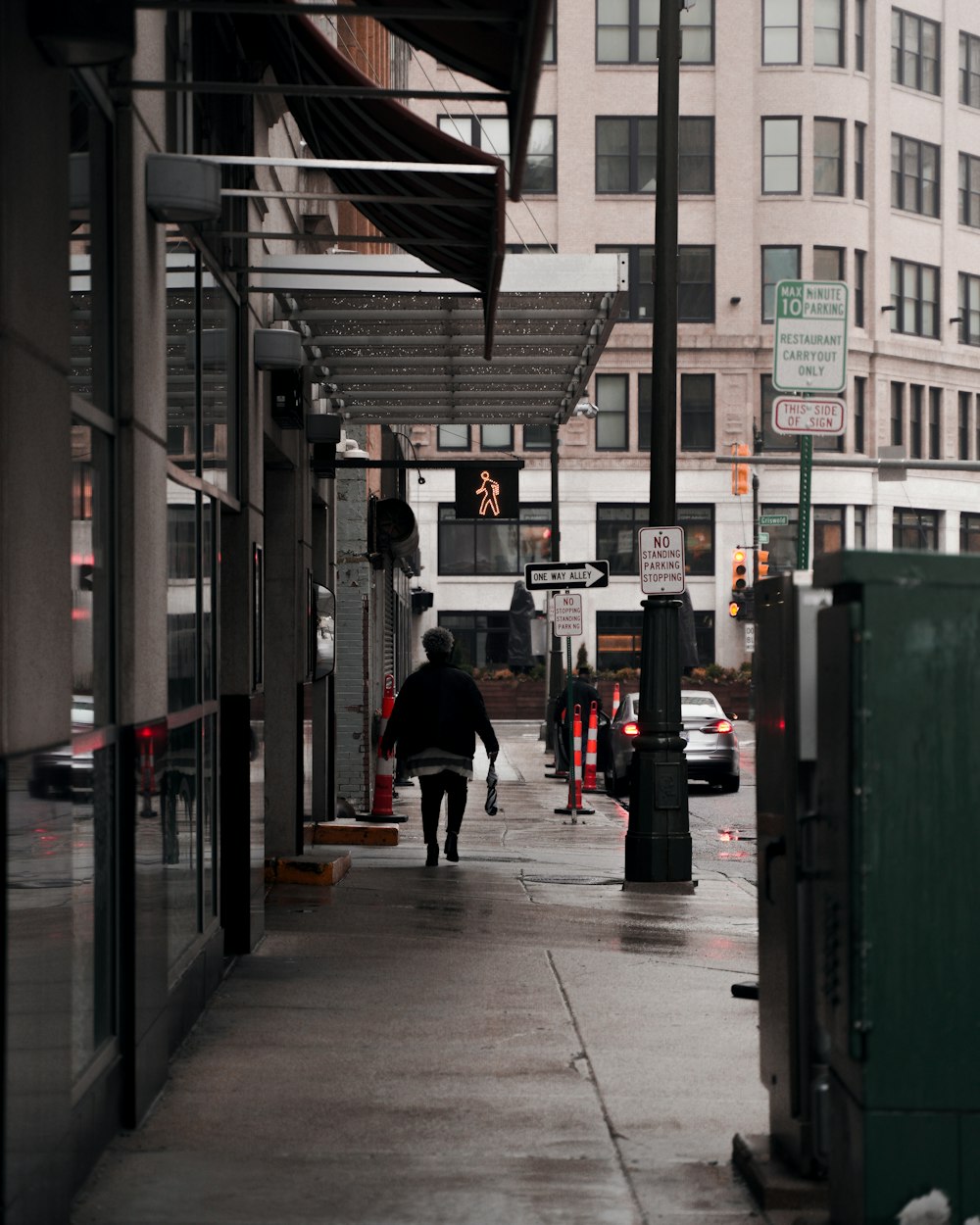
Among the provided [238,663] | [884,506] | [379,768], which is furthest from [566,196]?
[238,663]

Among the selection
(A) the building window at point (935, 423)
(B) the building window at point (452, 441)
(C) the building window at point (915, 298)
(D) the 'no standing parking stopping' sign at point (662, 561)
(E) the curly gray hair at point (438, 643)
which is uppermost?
(C) the building window at point (915, 298)

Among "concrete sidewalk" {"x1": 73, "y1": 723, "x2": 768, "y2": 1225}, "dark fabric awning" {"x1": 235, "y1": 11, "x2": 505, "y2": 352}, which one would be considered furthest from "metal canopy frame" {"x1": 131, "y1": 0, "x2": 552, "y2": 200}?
"concrete sidewalk" {"x1": 73, "y1": 723, "x2": 768, "y2": 1225}

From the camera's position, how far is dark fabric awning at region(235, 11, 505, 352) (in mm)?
8141

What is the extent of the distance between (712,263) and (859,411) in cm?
648

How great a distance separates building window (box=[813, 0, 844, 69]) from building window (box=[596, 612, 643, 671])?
18028mm

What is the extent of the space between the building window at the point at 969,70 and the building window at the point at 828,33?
17.3 feet

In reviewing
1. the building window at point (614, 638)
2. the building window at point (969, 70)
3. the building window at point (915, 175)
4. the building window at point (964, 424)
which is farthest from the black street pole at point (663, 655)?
the building window at point (969, 70)

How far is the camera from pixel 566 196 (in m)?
56.5

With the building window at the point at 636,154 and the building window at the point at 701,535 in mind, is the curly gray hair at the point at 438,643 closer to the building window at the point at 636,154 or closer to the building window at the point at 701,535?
the building window at the point at 701,535

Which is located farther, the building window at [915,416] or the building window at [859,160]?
the building window at [915,416]

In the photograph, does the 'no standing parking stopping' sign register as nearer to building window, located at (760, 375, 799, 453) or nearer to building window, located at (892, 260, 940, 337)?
building window, located at (760, 375, 799, 453)

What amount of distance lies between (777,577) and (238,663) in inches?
179

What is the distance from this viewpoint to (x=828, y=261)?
188ft

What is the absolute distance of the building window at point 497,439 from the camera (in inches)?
2231
